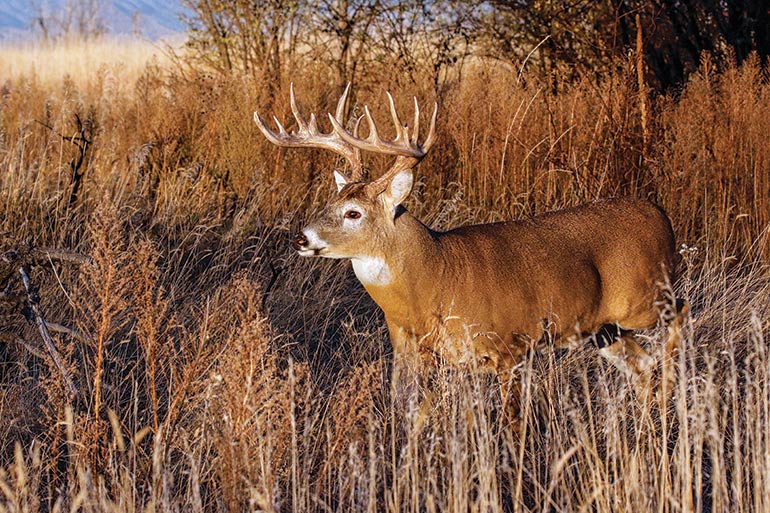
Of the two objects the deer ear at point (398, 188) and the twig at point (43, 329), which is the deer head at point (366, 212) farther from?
the twig at point (43, 329)

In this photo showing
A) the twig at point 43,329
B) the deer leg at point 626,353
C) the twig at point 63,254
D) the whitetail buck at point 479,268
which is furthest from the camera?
the deer leg at point 626,353

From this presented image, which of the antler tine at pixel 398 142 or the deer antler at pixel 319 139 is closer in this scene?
the antler tine at pixel 398 142

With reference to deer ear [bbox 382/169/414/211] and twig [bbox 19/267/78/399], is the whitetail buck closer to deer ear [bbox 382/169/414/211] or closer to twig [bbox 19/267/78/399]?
deer ear [bbox 382/169/414/211]

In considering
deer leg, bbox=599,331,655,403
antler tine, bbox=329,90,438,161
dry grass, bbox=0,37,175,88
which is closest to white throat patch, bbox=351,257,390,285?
antler tine, bbox=329,90,438,161

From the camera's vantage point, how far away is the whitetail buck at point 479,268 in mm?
4762

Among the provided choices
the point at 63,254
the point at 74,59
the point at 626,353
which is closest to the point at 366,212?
the point at 63,254

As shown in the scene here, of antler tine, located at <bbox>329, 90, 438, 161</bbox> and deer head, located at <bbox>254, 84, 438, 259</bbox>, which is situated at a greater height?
antler tine, located at <bbox>329, 90, 438, 161</bbox>

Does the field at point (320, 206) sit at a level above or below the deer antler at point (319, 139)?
below

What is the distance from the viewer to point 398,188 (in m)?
4.87

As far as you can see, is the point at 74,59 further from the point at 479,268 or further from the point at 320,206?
the point at 479,268

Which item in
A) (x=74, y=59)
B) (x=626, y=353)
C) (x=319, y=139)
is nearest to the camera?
(x=319, y=139)

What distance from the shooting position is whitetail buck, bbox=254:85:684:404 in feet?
15.6

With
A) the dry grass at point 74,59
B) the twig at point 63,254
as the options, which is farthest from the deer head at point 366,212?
the dry grass at point 74,59

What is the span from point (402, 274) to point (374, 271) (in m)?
0.13
